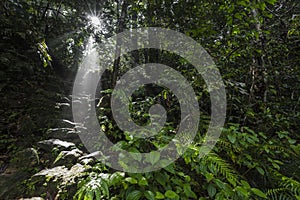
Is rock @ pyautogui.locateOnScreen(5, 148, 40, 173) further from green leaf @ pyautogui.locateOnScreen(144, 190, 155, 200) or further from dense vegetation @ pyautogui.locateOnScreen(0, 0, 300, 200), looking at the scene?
green leaf @ pyautogui.locateOnScreen(144, 190, 155, 200)

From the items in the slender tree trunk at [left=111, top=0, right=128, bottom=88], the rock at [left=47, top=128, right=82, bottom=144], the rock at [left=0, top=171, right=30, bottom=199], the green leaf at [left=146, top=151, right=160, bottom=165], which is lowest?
the rock at [left=0, top=171, right=30, bottom=199]

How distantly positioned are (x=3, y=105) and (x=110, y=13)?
334 cm

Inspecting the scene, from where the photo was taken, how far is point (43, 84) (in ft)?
17.8

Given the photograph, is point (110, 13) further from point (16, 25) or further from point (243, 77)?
point (243, 77)

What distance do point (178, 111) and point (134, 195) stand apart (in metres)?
1.73

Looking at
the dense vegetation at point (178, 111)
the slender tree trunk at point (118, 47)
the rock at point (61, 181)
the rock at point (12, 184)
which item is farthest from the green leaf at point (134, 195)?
the slender tree trunk at point (118, 47)

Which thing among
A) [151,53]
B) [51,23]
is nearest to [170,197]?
[151,53]

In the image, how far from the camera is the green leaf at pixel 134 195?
125cm

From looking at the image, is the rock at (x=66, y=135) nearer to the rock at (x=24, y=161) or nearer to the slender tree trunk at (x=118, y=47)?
the rock at (x=24, y=161)

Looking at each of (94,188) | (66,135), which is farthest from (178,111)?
(66,135)

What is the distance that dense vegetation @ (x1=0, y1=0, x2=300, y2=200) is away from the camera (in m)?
1.45

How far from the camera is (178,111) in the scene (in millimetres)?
2805

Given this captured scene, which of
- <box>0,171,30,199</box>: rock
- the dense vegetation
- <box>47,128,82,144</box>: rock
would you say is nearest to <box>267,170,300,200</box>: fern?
the dense vegetation

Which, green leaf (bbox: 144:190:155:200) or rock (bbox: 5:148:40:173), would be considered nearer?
green leaf (bbox: 144:190:155:200)
